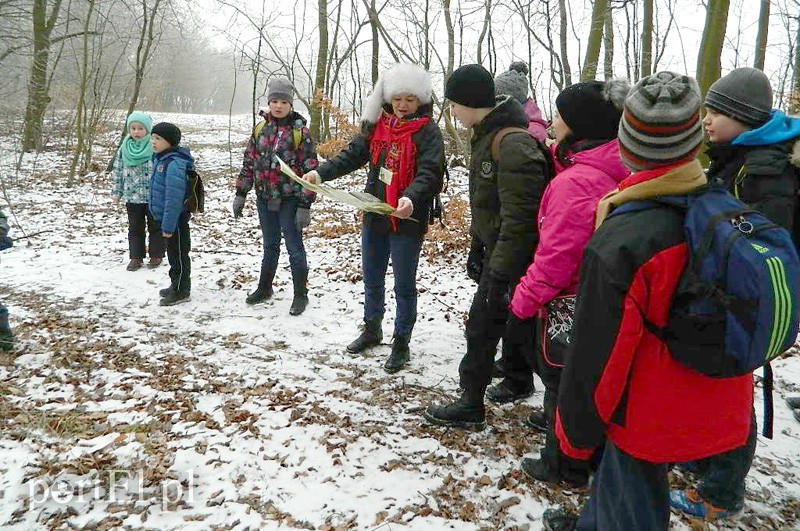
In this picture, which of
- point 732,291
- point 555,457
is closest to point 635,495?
point 732,291

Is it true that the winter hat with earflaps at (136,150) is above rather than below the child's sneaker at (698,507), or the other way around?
above

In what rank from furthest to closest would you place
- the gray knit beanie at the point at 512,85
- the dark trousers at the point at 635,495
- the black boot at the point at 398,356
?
the gray knit beanie at the point at 512,85, the black boot at the point at 398,356, the dark trousers at the point at 635,495

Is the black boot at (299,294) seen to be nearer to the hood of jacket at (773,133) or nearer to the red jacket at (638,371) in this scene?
the red jacket at (638,371)

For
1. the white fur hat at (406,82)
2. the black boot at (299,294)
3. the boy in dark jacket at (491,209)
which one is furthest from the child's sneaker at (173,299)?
the boy in dark jacket at (491,209)

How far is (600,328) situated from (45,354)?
4618mm

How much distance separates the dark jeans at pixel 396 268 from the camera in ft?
13.0

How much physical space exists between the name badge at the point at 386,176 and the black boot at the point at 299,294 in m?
1.87

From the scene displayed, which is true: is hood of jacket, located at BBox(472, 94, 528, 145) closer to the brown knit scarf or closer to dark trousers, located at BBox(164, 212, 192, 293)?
the brown knit scarf

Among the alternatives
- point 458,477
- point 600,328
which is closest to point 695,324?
point 600,328

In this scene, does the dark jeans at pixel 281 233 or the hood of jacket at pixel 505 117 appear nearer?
the hood of jacket at pixel 505 117

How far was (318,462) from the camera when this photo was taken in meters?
3.01

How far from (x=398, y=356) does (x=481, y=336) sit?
1308 millimetres

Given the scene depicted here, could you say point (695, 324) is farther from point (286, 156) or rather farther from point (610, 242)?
point (286, 156)

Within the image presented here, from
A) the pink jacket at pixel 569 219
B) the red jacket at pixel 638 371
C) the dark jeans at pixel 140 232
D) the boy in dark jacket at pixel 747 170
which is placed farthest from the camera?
the dark jeans at pixel 140 232
